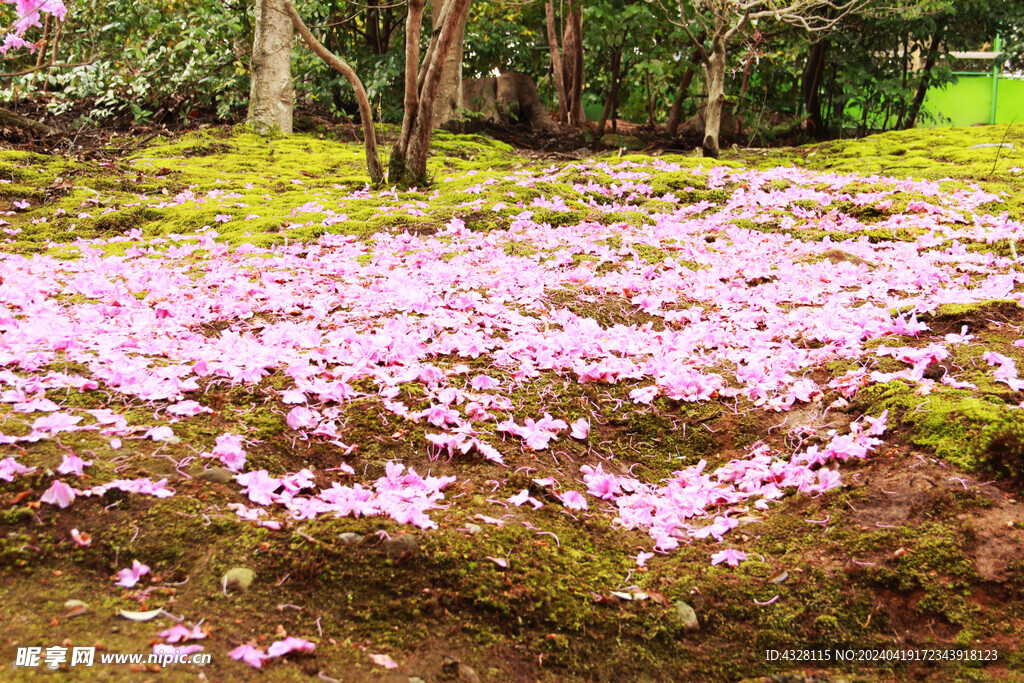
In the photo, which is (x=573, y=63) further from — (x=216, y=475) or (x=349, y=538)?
(x=349, y=538)

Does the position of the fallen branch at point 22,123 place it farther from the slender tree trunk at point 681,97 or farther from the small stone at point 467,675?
the small stone at point 467,675

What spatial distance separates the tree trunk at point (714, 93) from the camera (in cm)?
857

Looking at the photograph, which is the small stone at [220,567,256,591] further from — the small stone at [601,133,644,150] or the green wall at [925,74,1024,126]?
the green wall at [925,74,1024,126]

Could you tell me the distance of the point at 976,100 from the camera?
14992 millimetres

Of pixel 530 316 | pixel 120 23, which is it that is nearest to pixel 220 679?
pixel 530 316

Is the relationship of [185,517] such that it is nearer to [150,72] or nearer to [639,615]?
[639,615]

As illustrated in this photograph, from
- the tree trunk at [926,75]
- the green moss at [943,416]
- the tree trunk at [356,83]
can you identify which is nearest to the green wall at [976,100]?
the tree trunk at [926,75]

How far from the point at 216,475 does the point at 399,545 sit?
67 centimetres

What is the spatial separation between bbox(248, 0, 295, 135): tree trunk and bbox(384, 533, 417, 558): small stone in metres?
8.31

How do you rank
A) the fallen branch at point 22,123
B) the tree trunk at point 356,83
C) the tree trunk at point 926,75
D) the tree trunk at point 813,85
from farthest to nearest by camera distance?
the tree trunk at point 813,85
the tree trunk at point 926,75
the fallen branch at point 22,123
the tree trunk at point 356,83

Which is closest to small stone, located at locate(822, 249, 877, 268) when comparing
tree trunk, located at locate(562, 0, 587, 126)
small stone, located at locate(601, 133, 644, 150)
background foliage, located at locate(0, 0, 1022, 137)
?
background foliage, located at locate(0, 0, 1022, 137)

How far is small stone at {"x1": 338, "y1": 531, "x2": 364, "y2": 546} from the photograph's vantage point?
6.34 ft

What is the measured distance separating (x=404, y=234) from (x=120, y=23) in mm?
8137

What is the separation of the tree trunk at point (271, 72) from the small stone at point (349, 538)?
827 centimetres
